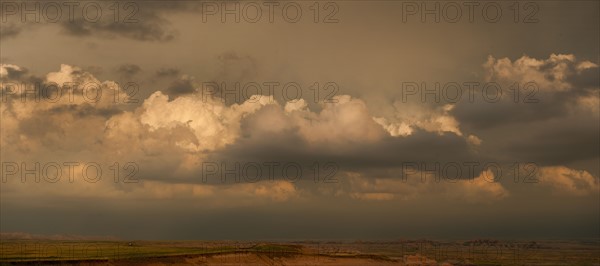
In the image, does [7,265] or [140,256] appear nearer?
[7,265]

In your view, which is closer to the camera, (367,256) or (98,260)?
(98,260)

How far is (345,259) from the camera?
449 feet

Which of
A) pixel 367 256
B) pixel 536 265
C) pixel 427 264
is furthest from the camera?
pixel 536 265

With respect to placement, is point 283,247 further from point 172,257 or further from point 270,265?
point 172,257

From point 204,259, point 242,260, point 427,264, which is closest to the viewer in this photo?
point 204,259

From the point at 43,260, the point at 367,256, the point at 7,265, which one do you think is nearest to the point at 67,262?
the point at 43,260

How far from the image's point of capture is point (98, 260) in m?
80.0

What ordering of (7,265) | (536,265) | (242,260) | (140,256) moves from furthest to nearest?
(536,265), (242,260), (140,256), (7,265)

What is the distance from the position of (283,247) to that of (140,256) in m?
50.7

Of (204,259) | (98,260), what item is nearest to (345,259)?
(204,259)

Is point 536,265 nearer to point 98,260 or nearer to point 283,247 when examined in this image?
point 283,247

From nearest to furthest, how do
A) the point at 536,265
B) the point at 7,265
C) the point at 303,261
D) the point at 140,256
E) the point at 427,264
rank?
the point at 7,265 → the point at 140,256 → the point at 303,261 → the point at 427,264 → the point at 536,265

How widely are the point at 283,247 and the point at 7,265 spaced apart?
72.6 m

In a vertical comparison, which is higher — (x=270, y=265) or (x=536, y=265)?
(x=270, y=265)
